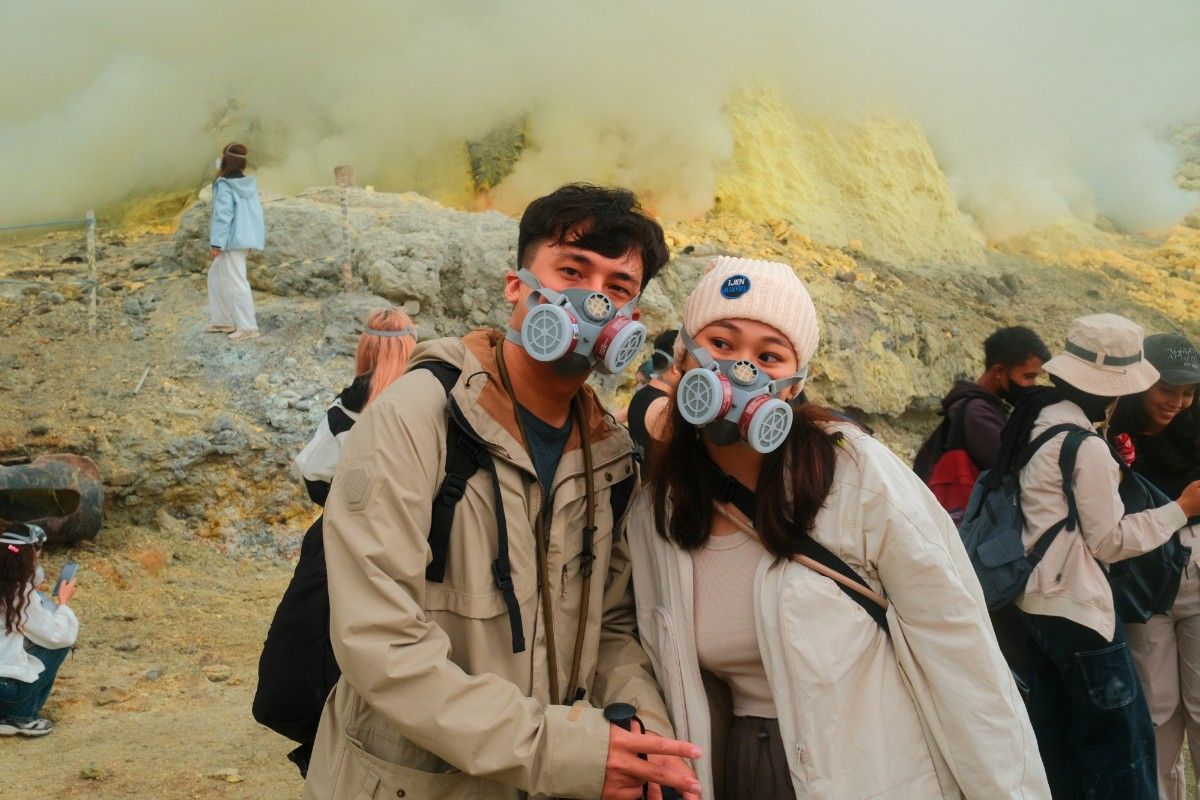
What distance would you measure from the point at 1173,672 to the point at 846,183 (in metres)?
11.6

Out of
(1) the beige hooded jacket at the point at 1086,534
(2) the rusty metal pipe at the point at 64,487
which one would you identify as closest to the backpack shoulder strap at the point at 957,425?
(1) the beige hooded jacket at the point at 1086,534

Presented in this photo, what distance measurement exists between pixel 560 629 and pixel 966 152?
1823 cm

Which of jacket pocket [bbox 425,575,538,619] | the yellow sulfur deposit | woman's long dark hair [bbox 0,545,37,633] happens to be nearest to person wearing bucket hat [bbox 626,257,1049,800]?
jacket pocket [bbox 425,575,538,619]

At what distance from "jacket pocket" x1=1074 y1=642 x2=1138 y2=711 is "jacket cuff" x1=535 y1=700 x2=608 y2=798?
236 cm

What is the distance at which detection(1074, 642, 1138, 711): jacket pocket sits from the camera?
357 cm

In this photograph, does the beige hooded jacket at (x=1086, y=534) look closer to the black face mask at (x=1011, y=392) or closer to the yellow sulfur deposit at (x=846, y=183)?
the black face mask at (x=1011, y=392)

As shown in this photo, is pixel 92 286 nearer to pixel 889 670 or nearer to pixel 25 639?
pixel 25 639

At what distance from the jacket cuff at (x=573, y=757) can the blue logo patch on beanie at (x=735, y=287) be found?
3.22ft

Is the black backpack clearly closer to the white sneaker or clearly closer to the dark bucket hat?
the dark bucket hat

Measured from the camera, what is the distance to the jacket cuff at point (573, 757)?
1898 millimetres

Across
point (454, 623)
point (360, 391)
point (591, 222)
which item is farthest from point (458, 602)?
point (360, 391)

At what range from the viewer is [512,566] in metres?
2.04

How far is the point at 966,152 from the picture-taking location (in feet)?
60.4

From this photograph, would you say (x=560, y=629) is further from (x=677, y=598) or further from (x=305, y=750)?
(x=305, y=750)
